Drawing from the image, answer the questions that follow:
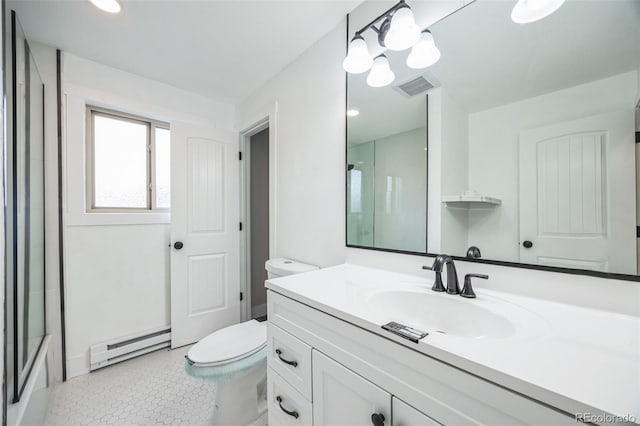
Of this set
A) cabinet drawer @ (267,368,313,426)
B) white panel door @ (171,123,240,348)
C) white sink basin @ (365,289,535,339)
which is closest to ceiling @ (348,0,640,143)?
white sink basin @ (365,289,535,339)

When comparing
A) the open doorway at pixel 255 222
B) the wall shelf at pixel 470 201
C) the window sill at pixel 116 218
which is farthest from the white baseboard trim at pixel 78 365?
the wall shelf at pixel 470 201

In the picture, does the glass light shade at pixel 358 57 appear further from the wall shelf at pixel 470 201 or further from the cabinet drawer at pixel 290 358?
the cabinet drawer at pixel 290 358

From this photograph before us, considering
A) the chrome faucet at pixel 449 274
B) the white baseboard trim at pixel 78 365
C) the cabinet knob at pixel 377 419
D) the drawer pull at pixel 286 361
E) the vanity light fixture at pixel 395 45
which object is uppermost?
the vanity light fixture at pixel 395 45

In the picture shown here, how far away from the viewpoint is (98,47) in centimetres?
162

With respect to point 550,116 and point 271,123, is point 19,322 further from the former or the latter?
point 550,116

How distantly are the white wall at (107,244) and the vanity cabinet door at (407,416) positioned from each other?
2.13 metres

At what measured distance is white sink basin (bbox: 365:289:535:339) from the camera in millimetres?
696

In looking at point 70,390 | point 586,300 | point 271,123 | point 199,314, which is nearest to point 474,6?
point 586,300

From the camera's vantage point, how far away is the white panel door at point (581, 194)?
66 centimetres

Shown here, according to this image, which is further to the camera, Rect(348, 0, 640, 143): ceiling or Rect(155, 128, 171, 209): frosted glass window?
Rect(155, 128, 171, 209): frosted glass window

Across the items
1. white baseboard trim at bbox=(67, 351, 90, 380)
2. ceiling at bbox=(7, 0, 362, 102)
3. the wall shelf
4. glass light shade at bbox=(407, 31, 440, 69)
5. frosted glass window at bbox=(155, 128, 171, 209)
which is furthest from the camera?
frosted glass window at bbox=(155, 128, 171, 209)

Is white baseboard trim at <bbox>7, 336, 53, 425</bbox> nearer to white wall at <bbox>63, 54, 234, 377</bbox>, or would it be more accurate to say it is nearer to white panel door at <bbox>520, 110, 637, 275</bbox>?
white wall at <bbox>63, 54, 234, 377</bbox>

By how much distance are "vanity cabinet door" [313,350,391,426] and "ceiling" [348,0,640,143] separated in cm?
99

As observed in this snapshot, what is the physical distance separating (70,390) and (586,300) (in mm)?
2633
